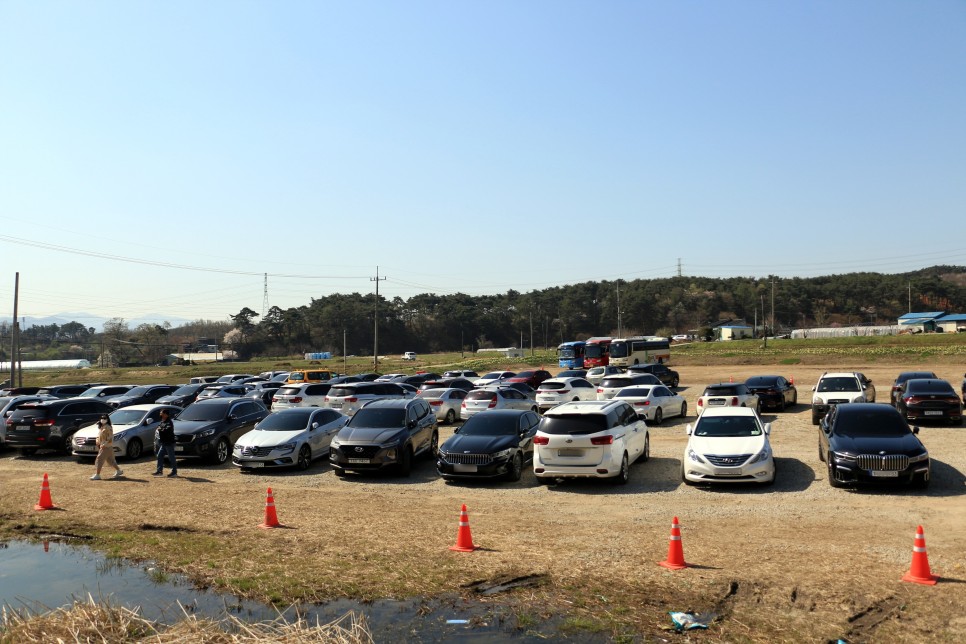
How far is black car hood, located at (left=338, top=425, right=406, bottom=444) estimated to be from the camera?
57.0 ft

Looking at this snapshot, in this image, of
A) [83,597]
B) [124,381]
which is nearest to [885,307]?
[124,381]

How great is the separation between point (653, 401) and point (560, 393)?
4.70 m


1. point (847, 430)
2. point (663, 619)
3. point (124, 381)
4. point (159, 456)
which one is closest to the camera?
point (663, 619)

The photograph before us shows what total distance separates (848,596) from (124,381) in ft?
220

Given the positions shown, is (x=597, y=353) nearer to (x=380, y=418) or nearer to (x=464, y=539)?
(x=380, y=418)

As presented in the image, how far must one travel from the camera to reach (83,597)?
368 inches

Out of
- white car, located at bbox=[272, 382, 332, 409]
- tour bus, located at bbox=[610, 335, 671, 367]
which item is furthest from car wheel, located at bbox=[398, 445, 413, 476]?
tour bus, located at bbox=[610, 335, 671, 367]

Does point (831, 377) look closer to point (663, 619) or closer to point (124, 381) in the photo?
point (663, 619)

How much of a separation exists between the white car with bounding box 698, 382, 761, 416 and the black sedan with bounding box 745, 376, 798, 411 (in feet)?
6.78

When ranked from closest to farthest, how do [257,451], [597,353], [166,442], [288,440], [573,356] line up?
[166,442]
[257,451]
[288,440]
[597,353]
[573,356]

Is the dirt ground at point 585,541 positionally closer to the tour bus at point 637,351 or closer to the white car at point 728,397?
the white car at point 728,397

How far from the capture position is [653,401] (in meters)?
26.7

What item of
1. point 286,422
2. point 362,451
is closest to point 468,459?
point 362,451

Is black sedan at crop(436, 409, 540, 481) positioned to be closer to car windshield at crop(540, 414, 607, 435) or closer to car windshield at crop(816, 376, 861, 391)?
car windshield at crop(540, 414, 607, 435)
